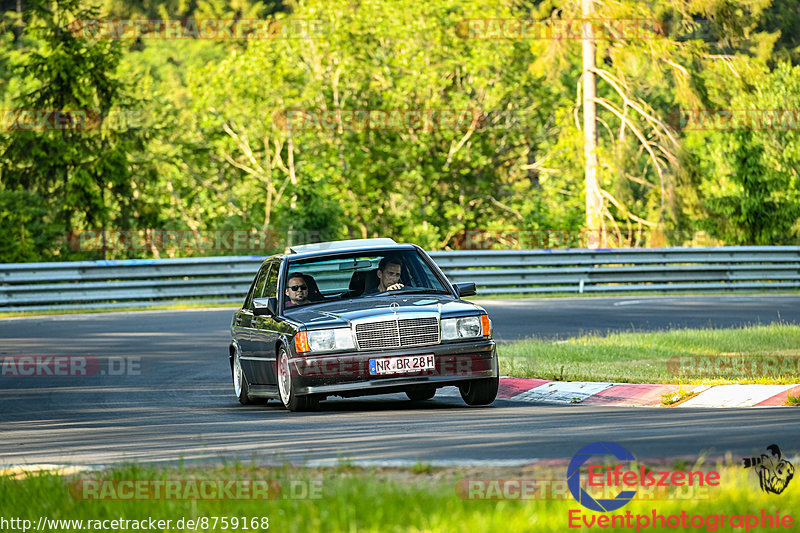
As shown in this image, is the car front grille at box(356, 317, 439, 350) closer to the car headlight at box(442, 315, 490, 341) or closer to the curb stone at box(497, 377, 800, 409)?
the car headlight at box(442, 315, 490, 341)

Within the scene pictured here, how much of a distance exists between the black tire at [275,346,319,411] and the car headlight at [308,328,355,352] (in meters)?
0.33

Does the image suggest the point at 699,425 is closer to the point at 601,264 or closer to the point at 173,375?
the point at 173,375

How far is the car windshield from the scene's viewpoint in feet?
40.0

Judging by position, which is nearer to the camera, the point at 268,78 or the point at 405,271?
the point at 405,271

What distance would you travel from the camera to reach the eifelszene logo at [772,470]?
5.93 meters

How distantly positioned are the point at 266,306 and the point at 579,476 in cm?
628

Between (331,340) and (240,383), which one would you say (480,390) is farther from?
(240,383)

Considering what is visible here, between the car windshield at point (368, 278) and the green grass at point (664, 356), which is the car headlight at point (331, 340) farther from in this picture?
the green grass at point (664, 356)

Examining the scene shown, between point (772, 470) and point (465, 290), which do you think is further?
point (465, 290)

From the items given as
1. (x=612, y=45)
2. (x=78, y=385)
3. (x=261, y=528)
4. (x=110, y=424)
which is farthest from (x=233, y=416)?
(x=612, y=45)

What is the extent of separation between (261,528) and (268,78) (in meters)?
36.7

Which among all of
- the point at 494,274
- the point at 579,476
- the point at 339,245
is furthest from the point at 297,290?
the point at 494,274

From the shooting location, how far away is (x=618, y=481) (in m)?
6.01

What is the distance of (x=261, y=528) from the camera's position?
5520 millimetres
